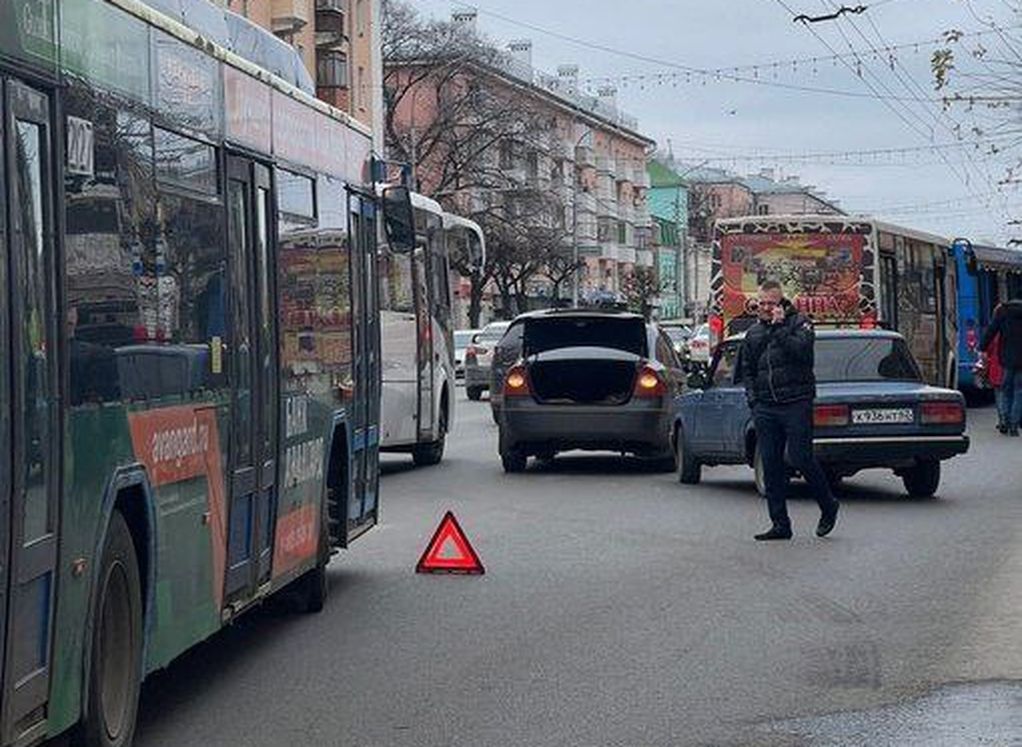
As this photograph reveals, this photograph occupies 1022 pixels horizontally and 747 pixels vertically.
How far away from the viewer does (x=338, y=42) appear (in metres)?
71.1

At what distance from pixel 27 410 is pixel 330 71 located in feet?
217

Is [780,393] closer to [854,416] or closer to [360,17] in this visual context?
[854,416]

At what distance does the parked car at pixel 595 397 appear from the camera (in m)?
23.2

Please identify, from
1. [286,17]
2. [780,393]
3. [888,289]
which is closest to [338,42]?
[286,17]

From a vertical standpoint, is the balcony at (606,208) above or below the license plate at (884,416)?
above

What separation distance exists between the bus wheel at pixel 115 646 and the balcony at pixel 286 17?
2315 inches

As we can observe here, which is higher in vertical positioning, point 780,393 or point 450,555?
point 780,393

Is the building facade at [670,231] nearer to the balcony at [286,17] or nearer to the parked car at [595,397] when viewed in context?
the balcony at [286,17]

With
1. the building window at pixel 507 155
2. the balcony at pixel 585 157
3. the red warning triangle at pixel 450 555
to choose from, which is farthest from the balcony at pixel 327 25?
the red warning triangle at pixel 450 555

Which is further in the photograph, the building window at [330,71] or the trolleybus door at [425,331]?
the building window at [330,71]

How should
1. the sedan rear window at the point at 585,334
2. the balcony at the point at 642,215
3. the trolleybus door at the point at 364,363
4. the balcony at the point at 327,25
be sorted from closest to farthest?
the trolleybus door at the point at 364,363 < the sedan rear window at the point at 585,334 < the balcony at the point at 327,25 < the balcony at the point at 642,215

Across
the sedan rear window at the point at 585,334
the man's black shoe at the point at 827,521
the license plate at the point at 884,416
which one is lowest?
the man's black shoe at the point at 827,521

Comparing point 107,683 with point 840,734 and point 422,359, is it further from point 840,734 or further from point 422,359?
point 422,359

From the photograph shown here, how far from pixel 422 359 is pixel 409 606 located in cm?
1134
